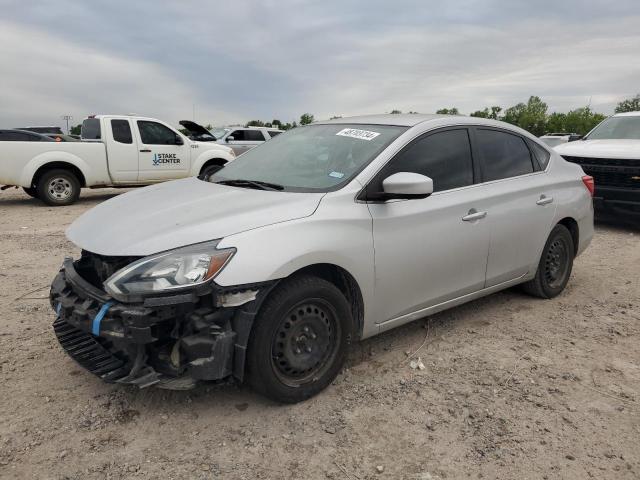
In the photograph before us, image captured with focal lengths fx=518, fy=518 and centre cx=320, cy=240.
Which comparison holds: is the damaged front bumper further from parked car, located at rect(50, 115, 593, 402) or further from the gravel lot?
the gravel lot

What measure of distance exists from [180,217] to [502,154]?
8.79ft

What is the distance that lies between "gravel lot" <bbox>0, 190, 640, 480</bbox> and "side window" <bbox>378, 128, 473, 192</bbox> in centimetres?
118

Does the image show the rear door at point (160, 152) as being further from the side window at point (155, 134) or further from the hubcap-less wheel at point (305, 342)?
the hubcap-less wheel at point (305, 342)

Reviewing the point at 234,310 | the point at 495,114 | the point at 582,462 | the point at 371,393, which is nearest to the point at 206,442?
the point at 234,310

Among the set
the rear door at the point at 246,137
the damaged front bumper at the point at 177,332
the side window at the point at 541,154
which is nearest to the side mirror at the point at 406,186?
the damaged front bumper at the point at 177,332

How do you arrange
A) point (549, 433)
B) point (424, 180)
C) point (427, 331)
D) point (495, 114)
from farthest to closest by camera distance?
point (495, 114) < point (427, 331) < point (424, 180) < point (549, 433)

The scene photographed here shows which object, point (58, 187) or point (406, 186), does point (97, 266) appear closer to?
point (406, 186)

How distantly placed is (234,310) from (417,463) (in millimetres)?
1155

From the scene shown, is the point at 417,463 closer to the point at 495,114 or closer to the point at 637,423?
the point at 637,423

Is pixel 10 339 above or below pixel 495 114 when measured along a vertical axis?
below

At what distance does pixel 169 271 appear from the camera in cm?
252

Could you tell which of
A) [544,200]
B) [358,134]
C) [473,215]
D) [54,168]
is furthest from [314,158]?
[54,168]

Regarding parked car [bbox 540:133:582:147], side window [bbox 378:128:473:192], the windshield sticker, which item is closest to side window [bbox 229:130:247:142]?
parked car [bbox 540:133:582:147]

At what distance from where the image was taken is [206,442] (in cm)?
261
